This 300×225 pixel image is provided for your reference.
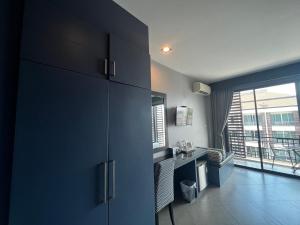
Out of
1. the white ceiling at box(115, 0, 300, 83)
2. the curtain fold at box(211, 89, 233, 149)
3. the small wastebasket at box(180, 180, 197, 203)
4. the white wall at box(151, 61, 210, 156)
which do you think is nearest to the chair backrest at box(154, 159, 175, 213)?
the small wastebasket at box(180, 180, 197, 203)

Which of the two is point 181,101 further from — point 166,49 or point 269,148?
point 269,148

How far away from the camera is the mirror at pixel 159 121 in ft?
8.86

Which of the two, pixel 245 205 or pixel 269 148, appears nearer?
pixel 245 205

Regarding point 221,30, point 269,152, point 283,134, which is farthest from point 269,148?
point 221,30

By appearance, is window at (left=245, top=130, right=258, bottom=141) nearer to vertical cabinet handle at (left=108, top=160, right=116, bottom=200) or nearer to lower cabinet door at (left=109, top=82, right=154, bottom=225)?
lower cabinet door at (left=109, top=82, right=154, bottom=225)

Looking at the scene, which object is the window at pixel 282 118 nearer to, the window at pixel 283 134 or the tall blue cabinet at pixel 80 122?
the window at pixel 283 134

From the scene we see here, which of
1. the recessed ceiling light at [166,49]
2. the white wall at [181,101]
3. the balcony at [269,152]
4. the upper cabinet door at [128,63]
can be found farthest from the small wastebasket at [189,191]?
the balcony at [269,152]

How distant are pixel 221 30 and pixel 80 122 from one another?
2158mm

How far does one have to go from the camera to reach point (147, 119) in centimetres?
146

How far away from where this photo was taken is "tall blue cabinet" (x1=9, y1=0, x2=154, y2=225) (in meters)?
0.80

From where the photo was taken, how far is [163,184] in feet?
6.22

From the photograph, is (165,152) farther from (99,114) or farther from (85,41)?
(85,41)

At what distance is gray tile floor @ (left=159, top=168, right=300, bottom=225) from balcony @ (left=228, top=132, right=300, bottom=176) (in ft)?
2.14

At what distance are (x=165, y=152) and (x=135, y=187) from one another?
5.49ft
